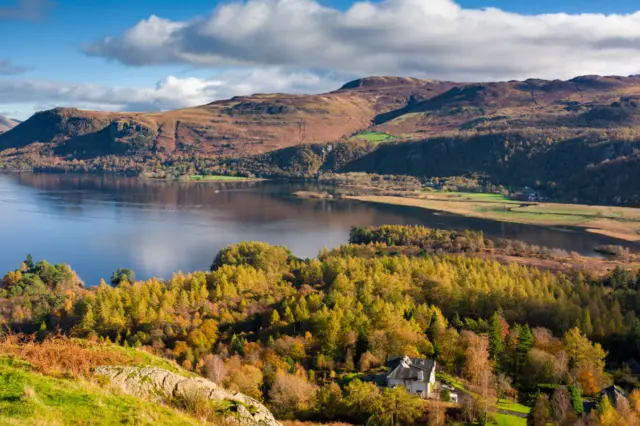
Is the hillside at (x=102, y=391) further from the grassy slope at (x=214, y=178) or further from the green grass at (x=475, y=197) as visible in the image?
the grassy slope at (x=214, y=178)

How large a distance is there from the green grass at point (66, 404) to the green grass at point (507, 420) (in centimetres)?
1816

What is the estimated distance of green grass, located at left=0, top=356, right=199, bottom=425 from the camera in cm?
802

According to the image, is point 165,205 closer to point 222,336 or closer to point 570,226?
point 570,226

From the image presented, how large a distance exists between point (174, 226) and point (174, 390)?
82546 millimetres

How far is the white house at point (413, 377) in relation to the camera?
26.0 meters

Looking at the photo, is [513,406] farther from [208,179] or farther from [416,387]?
[208,179]

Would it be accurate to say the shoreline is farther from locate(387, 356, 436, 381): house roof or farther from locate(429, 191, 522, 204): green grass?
locate(387, 356, 436, 381): house roof

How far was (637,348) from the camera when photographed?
33.1 m

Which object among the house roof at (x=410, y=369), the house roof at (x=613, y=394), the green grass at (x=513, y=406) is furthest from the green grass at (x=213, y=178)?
the house roof at (x=613, y=394)

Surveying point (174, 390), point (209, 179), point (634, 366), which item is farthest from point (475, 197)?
point (174, 390)

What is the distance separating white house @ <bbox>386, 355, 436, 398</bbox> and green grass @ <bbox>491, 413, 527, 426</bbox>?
10.1 feet

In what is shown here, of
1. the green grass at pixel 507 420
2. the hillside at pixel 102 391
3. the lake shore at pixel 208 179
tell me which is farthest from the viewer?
the lake shore at pixel 208 179

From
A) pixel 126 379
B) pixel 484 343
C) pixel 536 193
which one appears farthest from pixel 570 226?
pixel 126 379

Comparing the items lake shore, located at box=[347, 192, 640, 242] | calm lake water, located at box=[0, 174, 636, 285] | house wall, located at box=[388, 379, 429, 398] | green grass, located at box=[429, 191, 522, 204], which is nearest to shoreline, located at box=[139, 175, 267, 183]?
calm lake water, located at box=[0, 174, 636, 285]
